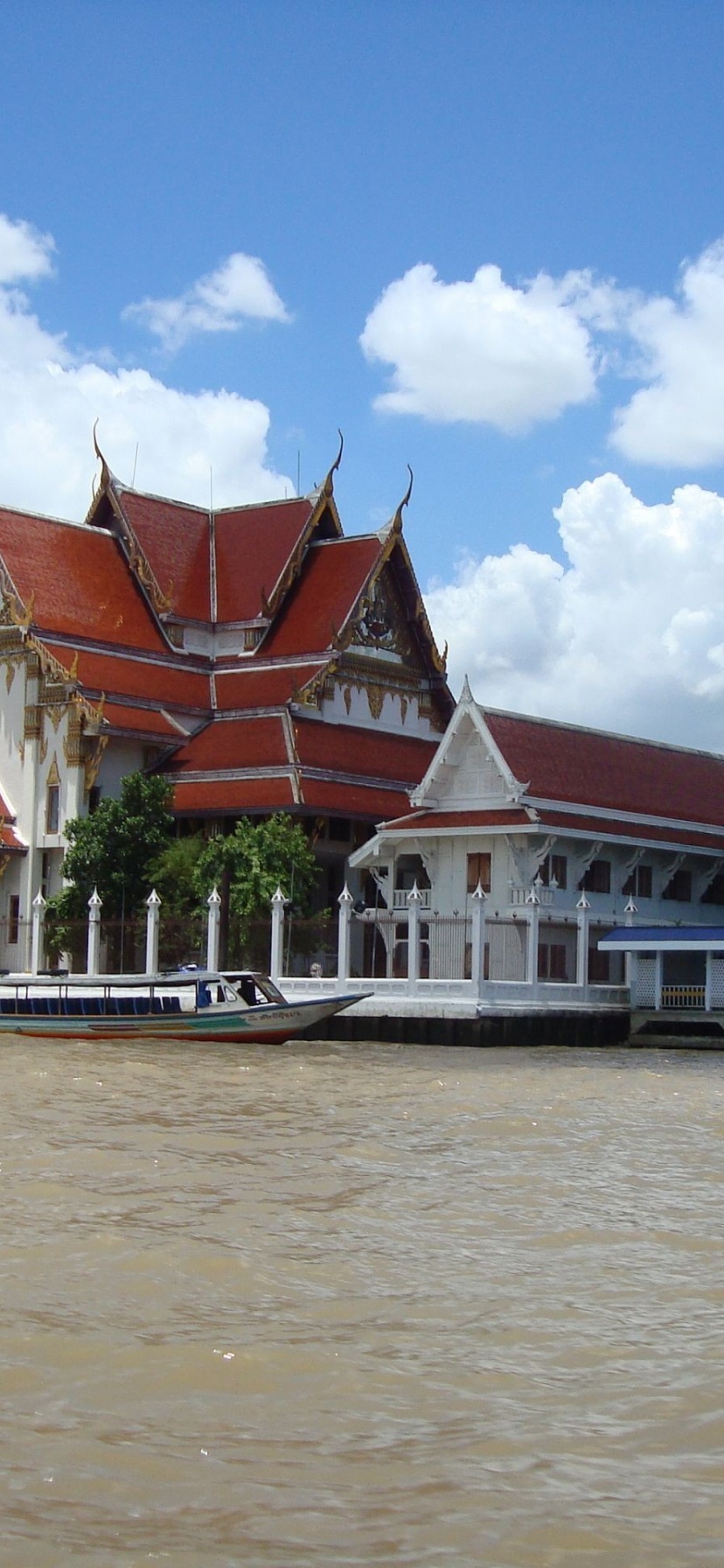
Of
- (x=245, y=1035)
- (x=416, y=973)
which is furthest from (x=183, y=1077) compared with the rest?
(x=416, y=973)

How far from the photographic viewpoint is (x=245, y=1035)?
29.6 metres

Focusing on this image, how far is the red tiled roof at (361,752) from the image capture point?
42844 millimetres

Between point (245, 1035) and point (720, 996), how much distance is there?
8.25m

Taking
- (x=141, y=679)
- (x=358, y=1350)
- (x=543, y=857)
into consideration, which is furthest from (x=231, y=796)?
(x=358, y=1350)

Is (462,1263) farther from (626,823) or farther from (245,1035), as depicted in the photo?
(626,823)

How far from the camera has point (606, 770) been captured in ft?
128

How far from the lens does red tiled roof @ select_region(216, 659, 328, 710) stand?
44.9 meters

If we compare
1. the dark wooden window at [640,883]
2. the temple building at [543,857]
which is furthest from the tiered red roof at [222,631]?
the dark wooden window at [640,883]

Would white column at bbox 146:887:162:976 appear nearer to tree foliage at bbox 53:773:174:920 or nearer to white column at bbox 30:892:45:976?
tree foliage at bbox 53:773:174:920

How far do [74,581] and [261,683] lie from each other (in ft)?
16.9

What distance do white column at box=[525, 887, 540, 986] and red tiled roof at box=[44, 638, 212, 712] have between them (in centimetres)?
1435

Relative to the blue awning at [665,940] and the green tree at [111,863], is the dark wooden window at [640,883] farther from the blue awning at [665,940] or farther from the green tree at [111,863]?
the green tree at [111,863]

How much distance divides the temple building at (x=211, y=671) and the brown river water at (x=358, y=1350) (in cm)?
2772

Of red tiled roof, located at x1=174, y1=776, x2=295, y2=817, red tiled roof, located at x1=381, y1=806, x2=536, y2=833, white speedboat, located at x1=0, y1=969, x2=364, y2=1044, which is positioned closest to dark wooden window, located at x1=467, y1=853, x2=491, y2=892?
red tiled roof, located at x1=381, y1=806, x2=536, y2=833
